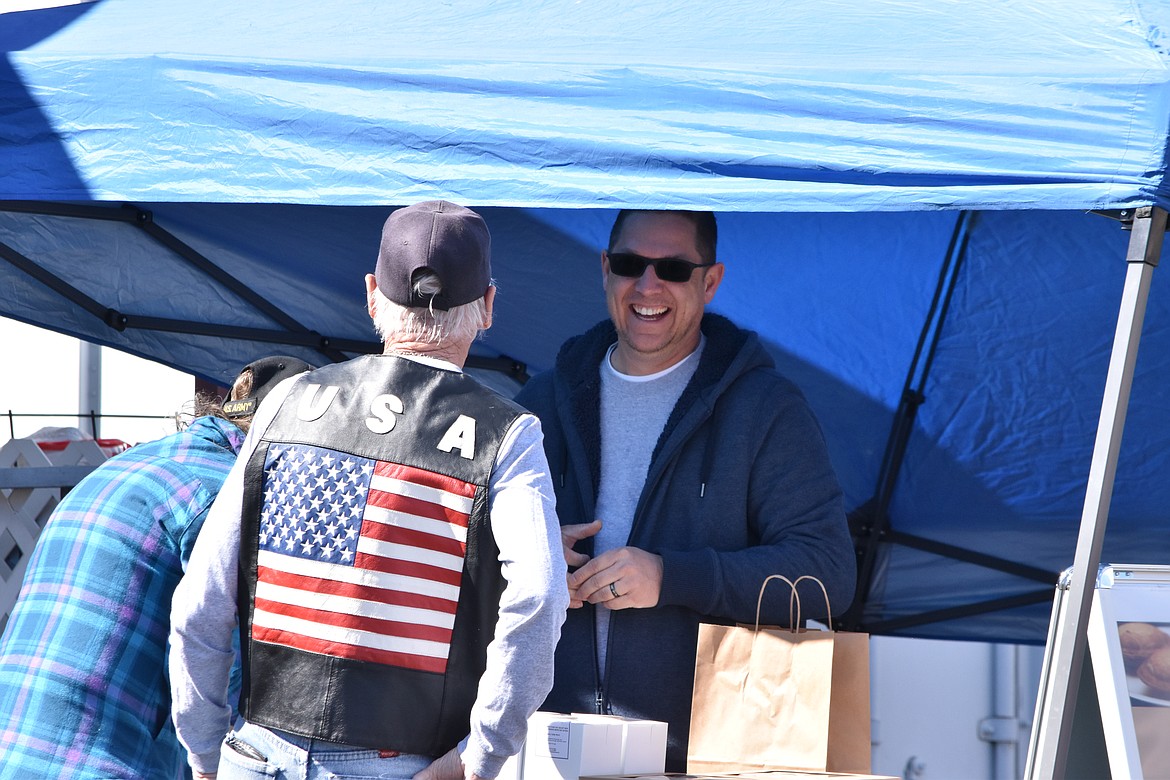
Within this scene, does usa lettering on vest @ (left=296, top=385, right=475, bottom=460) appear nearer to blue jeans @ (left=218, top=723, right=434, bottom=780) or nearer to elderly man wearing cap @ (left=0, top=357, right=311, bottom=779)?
blue jeans @ (left=218, top=723, right=434, bottom=780)

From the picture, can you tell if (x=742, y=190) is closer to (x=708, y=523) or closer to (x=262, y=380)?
(x=708, y=523)

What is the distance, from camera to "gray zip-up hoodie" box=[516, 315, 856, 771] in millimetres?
2014

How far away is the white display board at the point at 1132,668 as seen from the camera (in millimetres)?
1721

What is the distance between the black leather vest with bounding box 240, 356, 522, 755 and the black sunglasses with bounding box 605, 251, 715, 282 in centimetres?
85

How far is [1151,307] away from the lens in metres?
2.68

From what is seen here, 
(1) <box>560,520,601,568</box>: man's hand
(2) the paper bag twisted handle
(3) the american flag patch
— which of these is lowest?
(2) the paper bag twisted handle

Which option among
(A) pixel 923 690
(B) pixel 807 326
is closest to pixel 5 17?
(B) pixel 807 326

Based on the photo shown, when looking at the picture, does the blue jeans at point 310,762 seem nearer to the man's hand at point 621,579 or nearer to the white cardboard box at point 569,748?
the white cardboard box at point 569,748

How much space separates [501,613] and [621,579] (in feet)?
1.87

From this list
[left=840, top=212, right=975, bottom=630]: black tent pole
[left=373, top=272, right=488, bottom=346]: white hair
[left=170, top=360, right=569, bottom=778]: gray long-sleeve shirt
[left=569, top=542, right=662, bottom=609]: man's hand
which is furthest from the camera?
[left=840, top=212, right=975, bottom=630]: black tent pole

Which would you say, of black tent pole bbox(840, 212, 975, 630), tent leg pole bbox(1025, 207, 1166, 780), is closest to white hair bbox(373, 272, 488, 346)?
tent leg pole bbox(1025, 207, 1166, 780)

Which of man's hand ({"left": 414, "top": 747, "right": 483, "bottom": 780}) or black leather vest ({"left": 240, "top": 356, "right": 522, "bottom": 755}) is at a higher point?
black leather vest ({"left": 240, "top": 356, "right": 522, "bottom": 755})

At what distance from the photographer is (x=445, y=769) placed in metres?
1.44

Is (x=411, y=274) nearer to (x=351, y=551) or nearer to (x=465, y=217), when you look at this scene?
(x=465, y=217)
